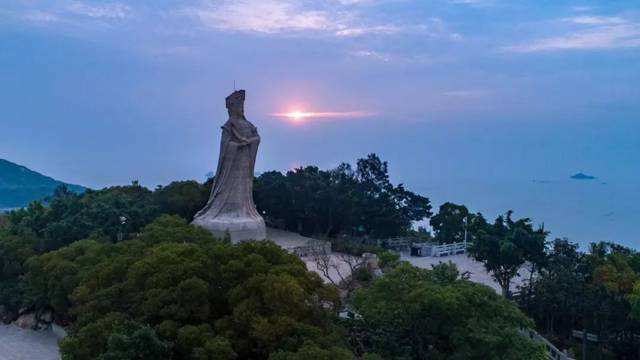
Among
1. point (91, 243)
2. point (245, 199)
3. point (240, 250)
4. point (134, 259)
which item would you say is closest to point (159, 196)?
point (245, 199)

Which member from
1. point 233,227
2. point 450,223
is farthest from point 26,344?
point 450,223

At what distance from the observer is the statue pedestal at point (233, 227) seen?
19.2 meters

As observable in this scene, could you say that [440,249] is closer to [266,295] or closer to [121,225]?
[121,225]

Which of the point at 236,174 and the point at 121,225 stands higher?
the point at 236,174

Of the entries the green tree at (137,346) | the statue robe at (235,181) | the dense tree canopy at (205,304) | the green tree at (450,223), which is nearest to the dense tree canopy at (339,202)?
the green tree at (450,223)

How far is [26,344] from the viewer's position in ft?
51.4

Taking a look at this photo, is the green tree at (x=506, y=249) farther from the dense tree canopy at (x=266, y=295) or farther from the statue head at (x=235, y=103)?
the statue head at (x=235, y=103)

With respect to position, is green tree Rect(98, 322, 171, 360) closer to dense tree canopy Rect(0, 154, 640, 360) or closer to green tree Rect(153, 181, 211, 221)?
dense tree canopy Rect(0, 154, 640, 360)

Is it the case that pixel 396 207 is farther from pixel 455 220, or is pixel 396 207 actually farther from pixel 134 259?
pixel 134 259

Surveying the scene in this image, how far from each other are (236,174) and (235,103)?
2.31 metres

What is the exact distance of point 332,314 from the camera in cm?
1130

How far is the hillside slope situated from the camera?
100125mm

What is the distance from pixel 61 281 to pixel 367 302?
7958mm

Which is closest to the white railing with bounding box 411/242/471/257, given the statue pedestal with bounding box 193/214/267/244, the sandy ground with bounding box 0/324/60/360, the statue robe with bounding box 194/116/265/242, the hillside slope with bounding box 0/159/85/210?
the statue robe with bounding box 194/116/265/242
